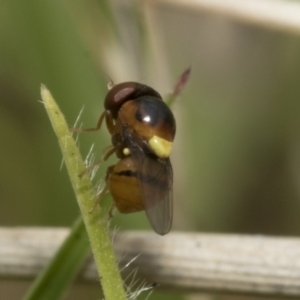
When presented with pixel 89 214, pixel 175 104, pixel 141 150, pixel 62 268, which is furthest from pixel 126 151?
pixel 175 104

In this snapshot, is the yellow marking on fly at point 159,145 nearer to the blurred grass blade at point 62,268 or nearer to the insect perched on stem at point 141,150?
the insect perched on stem at point 141,150

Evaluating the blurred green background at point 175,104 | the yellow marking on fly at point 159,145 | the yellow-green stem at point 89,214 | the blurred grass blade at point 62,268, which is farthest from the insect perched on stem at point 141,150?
the blurred green background at point 175,104

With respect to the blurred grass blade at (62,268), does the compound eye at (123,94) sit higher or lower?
higher

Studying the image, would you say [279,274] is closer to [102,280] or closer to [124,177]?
[124,177]

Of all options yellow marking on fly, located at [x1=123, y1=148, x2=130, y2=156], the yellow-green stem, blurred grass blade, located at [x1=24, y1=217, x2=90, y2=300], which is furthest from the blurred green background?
the yellow-green stem

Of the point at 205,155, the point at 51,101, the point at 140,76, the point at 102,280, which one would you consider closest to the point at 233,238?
the point at 102,280

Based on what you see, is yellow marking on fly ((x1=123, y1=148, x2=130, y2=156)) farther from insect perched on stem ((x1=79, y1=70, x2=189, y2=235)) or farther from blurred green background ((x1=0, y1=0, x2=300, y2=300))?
blurred green background ((x1=0, y1=0, x2=300, y2=300))

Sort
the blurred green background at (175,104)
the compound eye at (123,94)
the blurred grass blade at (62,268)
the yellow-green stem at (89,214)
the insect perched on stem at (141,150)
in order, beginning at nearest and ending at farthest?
the yellow-green stem at (89,214), the blurred grass blade at (62,268), the insect perched on stem at (141,150), the compound eye at (123,94), the blurred green background at (175,104)
